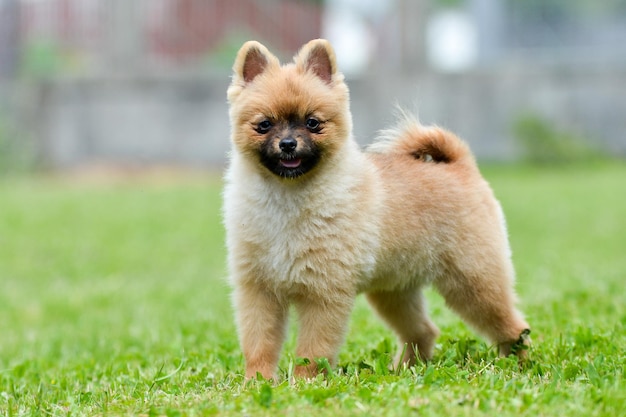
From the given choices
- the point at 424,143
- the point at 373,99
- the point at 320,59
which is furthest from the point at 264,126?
the point at 373,99

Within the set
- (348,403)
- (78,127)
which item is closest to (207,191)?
(78,127)

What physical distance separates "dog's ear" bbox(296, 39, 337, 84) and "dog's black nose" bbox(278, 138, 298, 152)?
51 centimetres

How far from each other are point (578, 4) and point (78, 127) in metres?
10.3

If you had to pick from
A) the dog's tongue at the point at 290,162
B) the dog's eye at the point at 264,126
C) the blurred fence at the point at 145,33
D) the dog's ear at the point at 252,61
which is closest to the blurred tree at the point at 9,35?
the blurred fence at the point at 145,33

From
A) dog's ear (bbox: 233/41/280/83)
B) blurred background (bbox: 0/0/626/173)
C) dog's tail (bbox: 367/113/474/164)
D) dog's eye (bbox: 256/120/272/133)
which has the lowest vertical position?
blurred background (bbox: 0/0/626/173)

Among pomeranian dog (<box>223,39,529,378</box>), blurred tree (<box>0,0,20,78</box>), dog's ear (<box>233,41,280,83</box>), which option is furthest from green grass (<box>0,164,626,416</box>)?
blurred tree (<box>0,0,20,78</box>)

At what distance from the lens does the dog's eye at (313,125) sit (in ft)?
14.9

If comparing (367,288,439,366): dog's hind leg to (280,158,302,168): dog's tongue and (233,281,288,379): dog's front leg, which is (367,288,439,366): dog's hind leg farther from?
(280,158,302,168): dog's tongue

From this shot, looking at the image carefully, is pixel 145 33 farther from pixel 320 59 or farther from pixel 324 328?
pixel 324 328

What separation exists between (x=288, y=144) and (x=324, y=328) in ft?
2.87

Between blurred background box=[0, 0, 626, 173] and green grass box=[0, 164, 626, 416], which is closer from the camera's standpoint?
green grass box=[0, 164, 626, 416]

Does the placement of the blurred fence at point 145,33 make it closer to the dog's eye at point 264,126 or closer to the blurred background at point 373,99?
the blurred background at point 373,99

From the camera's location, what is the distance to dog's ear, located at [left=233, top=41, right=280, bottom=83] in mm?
4770

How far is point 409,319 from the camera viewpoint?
17.3 feet
